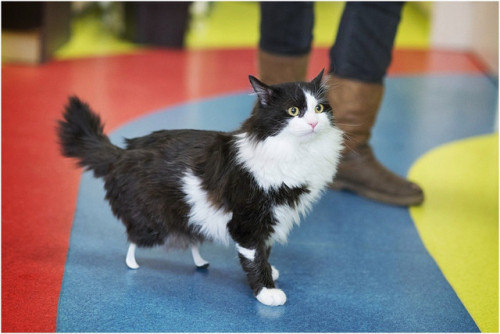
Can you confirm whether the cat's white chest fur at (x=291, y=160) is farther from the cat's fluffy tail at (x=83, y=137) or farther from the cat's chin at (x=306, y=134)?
the cat's fluffy tail at (x=83, y=137)

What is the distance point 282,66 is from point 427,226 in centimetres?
89

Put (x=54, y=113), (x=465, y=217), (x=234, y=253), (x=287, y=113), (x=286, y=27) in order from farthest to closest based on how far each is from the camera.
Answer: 1. (x=54, y=113)
2. (x=286, y=27)
3. (x=465, y=217)
4. (x=234, y=253)
5. (x=287, y=113)

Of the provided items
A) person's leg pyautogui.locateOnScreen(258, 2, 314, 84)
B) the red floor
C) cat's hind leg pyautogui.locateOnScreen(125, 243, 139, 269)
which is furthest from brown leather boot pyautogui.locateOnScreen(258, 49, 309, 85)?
cat's hind leg pyautogui.locateOnScreen(125, 243, 139, 269)

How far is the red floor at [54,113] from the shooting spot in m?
1.91

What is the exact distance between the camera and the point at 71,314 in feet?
5.70

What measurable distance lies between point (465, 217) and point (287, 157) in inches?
41.0

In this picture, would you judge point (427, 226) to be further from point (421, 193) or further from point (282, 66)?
point (282, 66)

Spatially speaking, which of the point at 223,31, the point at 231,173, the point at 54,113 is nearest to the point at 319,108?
the point at 231,173

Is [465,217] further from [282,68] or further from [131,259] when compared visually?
[131,259]

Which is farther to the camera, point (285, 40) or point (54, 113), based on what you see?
point (54, 113)

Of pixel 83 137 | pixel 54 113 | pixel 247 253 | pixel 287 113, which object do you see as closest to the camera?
pixel 287 113

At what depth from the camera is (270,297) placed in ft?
6.02

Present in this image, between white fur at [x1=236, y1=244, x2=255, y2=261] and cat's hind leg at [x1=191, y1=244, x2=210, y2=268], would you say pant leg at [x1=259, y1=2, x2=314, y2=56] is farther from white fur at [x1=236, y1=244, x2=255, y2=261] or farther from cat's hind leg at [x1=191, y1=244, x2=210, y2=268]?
white fur at [x1=236, y1=244, x2=255, y2=261]

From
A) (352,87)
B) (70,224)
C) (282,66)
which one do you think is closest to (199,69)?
(282,66)
